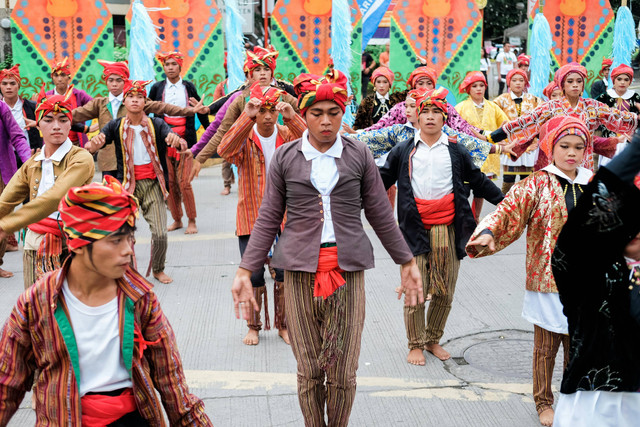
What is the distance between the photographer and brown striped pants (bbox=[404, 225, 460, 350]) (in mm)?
5531

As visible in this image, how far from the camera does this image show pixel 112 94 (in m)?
8.99

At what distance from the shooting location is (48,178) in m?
4.97

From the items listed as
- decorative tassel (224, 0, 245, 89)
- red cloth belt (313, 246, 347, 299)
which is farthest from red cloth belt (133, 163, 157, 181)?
decorative tassel (224, 0, 245, 89)

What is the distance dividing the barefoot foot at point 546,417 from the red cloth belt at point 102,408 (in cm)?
271

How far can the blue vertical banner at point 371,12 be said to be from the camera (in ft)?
48.0

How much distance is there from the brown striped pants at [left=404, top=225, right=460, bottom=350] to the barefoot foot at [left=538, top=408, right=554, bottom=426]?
1.16m

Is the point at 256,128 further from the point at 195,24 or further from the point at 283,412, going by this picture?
the point at 195,24

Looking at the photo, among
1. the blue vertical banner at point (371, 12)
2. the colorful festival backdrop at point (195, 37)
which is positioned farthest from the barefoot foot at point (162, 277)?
the blue vertical banner at point (371, 12)

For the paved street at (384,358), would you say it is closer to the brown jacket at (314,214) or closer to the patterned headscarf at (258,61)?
the brown jacket at (314,214)

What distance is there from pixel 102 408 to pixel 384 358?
10.4ft

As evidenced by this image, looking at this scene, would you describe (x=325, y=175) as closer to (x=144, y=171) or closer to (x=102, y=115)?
(x=144, y=171)

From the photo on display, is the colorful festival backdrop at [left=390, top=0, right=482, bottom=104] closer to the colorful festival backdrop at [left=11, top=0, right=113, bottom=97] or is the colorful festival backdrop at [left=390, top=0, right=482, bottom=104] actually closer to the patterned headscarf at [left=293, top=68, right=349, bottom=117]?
the colorful festival backdrop at [left=11, top=0, right=113, bottom=97]

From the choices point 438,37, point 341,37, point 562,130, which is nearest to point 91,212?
point 562,130

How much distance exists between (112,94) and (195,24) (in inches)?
205
